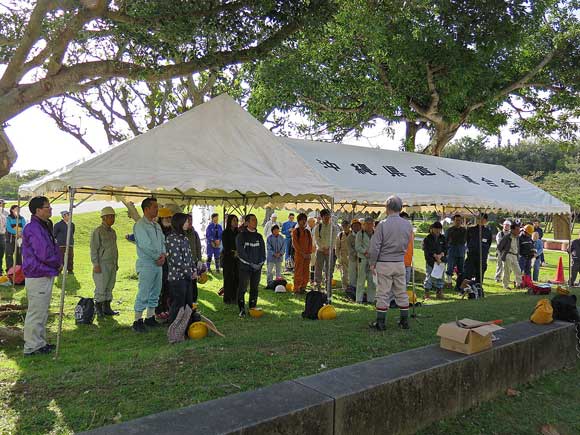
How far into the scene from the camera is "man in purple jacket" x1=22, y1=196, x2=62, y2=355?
484 cm

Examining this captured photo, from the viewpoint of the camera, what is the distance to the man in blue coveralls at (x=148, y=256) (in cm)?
601

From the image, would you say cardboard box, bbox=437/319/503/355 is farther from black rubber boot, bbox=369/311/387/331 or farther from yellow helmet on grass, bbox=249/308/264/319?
yellow helmet on grass, bbox=249/308/264/319

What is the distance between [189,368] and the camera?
4145mm

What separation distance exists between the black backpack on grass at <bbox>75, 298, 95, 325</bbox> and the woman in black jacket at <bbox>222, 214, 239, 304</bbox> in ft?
8.43

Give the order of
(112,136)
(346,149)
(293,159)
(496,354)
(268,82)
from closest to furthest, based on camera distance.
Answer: (496,354)
(293,159)
(346,149)
(268,82)
(112,136)

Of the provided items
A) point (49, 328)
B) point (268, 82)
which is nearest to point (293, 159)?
point (49, 328)

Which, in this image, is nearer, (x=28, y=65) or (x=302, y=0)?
(x=28, y=65)

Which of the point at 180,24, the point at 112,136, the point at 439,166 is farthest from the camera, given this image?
the point at 112,136

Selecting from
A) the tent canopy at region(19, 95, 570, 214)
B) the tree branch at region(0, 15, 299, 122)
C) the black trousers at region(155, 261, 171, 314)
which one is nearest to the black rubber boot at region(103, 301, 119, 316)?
the black trousers at region(155, 261, 171, 314)

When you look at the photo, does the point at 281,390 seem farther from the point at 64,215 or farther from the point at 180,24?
the point at 64,215

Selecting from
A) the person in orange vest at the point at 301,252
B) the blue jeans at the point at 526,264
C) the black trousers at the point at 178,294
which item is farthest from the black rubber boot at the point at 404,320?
the blue jeans at the point at 526,264

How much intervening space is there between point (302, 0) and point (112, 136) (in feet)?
35.3

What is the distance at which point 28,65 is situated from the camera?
5875mm

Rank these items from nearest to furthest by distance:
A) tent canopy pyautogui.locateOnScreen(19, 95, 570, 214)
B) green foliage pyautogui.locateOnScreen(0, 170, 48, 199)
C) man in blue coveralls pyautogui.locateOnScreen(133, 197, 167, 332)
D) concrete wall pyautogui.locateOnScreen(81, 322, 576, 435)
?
concrete wall pyautogui.locateOnScreen(81, 322, 576, 435), tent canopy pyautogui.locateOnScreen(19, 95, 570, 214), man in blue coveralls pyautogui.locateOnScreen(133, 197, 167, 332), green foliage pyautogui.locateOnScreen(0, 170, 48, 199)
